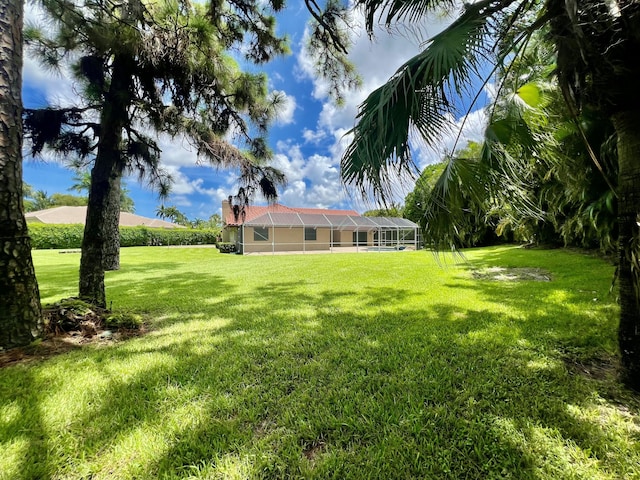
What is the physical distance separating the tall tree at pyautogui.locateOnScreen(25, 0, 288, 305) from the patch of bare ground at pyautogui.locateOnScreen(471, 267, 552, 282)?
22.6ft

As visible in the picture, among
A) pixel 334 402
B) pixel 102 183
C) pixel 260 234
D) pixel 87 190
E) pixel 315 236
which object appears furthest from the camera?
pixel 87 190

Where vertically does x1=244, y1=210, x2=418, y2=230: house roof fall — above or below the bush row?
above

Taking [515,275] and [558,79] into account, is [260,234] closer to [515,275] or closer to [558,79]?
[515,275]

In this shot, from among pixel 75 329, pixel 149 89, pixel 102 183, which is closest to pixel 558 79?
pixel 149 89

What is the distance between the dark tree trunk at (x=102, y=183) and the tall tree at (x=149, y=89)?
1 centimetres

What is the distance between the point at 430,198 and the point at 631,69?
1.75 m

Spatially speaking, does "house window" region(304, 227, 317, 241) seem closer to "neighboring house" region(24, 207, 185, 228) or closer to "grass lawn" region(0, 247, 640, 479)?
"grass lawn" region(0, 247, 640, 479)

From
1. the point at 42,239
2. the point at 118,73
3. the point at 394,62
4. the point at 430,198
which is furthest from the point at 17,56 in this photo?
the point at 42,239

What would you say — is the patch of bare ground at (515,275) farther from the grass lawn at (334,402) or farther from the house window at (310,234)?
the house window at (310,234)

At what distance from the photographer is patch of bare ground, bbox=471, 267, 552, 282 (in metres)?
7.25

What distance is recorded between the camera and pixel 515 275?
791cm

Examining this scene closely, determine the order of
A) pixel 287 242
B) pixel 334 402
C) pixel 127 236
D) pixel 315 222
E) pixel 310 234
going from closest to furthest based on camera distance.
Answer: pixel 334 402 < pixel 315 222 < pixel 287 242 < pixel 310 234 < pixel 127 236

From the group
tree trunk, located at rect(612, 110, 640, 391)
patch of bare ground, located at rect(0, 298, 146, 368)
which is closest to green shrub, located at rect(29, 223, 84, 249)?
patch of bare ground, located at rect(0, 298, 146, 368)

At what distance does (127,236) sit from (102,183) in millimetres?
28228
